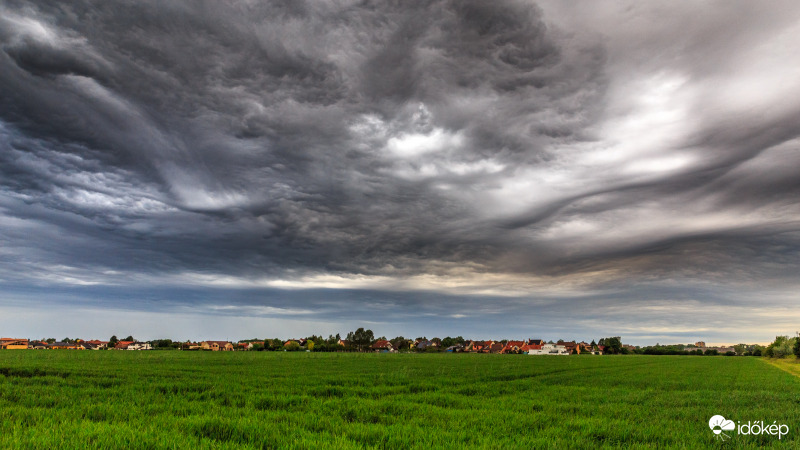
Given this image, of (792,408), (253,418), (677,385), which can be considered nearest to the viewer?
(253,418)

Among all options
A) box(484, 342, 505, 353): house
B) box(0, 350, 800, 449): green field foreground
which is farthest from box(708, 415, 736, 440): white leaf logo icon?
box(484, 342, 505, 353): house

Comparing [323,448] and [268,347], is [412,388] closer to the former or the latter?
[323,448]

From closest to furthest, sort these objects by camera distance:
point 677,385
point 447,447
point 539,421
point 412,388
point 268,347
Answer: point 447,447 < point 539,421 < point 412,388 < point 677,385 < point 268,347

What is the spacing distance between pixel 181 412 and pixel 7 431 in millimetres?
4317

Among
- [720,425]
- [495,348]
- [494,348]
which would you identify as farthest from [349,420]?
[495,348]

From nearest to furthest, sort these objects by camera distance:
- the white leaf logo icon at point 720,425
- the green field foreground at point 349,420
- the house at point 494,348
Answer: the green field foreground at point 349,420 < the white leaf logo icon at point 720,425 < the house at point 494,348

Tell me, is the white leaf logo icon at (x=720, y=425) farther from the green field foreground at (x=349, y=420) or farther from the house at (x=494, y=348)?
the house at (x=494, y=348)

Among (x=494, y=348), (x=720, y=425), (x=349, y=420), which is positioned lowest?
(x=494, y=348)

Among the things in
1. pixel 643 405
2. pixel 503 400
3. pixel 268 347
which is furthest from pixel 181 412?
pixel 268 347

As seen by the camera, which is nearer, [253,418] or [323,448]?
[323,448]

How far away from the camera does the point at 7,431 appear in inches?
359

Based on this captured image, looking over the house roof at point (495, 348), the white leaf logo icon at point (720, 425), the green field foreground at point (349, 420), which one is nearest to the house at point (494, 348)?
the house roof at point (495, 348)

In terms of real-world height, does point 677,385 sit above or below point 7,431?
below

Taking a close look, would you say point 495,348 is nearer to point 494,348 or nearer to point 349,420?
point 494,348
